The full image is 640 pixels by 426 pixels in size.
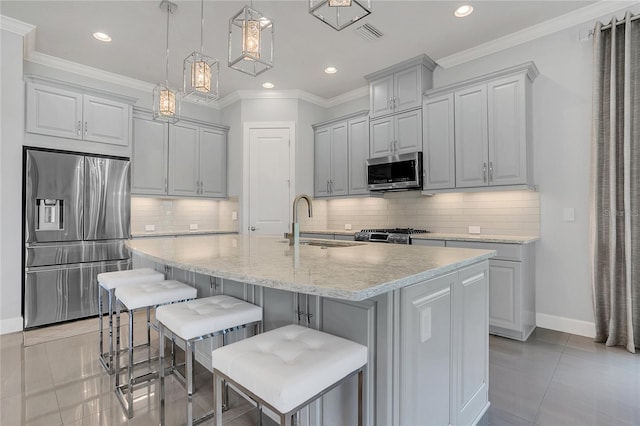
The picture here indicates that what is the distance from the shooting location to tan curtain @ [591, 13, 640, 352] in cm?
269

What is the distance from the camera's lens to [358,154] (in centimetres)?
462

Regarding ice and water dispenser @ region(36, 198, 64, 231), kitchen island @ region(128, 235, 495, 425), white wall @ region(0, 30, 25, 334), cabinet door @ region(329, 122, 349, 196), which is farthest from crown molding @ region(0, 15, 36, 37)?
cabinet door @ region(329, 122, 349, 196)

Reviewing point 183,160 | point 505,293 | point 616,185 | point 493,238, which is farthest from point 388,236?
point 183,160

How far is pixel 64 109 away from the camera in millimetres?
3578

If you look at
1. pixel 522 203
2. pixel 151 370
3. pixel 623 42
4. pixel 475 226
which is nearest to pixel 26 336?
pixel 151 370

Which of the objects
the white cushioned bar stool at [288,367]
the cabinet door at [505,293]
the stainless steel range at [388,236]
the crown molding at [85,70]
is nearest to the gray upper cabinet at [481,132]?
the stainless steel range at [388,236]

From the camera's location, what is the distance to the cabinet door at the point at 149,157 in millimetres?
4328

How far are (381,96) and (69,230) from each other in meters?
4.00

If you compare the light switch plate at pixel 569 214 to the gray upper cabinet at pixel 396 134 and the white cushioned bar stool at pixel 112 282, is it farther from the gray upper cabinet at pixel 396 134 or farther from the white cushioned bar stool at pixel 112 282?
the white cushioned bar stool at pixel 112 282

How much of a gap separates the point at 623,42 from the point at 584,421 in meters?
3.07

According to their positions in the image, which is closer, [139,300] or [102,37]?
[139,300]

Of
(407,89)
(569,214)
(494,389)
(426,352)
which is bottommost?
(494,389)

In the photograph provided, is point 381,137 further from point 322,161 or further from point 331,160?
point 322,161

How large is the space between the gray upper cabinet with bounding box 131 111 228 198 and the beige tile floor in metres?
2.34
